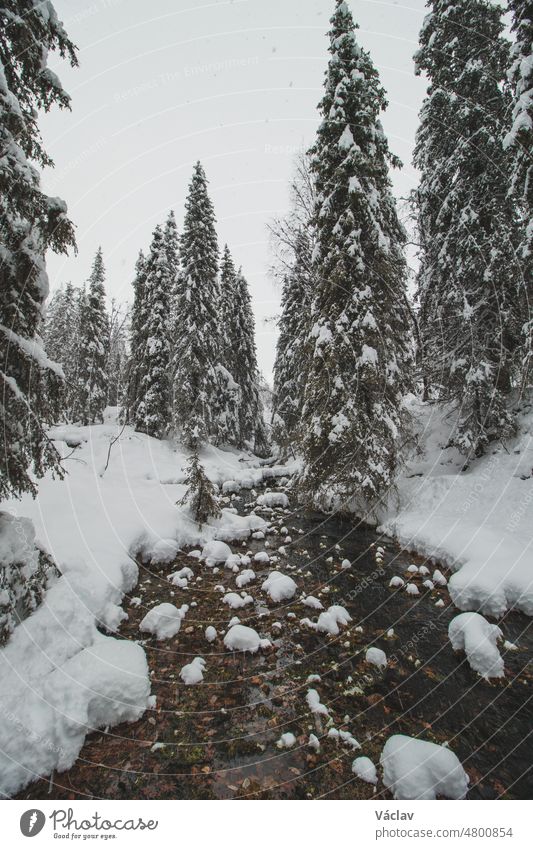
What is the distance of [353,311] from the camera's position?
10.8 meters

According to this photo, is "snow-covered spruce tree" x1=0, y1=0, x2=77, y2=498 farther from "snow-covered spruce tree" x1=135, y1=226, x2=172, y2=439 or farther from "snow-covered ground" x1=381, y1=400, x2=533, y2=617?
"snow-covered spruce tree" x1=135, y1=226, x2=172, y2=439

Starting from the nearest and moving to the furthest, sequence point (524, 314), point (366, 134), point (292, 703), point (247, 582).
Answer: point (292, 703), point (247, 582), point (524, 314), point (366, 134)

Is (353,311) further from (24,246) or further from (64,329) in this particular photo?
(64,329)

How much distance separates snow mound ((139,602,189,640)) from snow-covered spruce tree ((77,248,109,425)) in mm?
29350

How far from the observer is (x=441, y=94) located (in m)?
11.5

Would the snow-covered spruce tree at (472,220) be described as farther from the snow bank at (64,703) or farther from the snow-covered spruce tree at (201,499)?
the snow bank at (64,703)

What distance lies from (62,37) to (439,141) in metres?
12.1

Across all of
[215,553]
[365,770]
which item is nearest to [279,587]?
[215,553]

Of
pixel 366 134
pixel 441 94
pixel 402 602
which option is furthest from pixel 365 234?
pixel 402 602

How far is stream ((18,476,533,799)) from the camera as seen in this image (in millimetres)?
3355

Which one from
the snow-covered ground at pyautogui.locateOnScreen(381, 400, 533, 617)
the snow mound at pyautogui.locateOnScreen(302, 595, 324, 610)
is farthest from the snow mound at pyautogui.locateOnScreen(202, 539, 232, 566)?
the snow-covered ground at pyautogui.locateOnScreen(381, 400, 533, 617)
